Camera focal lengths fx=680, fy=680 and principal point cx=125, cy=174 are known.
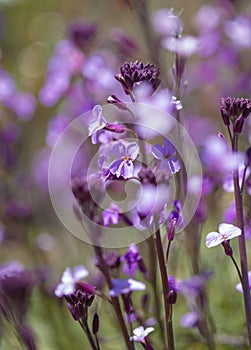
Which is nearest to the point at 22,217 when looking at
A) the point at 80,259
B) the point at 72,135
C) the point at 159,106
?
the point at 72,135

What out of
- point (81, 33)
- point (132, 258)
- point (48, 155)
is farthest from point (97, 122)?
point (48, 155)

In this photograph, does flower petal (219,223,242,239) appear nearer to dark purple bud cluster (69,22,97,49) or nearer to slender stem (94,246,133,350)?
slender stem (94,246,133,350)

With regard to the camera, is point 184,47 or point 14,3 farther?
point 14,3

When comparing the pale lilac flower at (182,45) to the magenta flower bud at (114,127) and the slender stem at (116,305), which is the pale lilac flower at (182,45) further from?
the slender stem at (116,305)

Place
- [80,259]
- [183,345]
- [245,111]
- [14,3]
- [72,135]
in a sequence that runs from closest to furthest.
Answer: [245,111]
[183,345]
[72,135]
[80,259]
[14,3]

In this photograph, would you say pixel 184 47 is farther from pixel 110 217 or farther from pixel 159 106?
pixel 110 217

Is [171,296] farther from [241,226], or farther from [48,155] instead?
[48,155]

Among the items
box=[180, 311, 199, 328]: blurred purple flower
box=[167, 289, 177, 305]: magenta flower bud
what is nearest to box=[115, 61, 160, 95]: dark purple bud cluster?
box=[167, 289, 177, 305]: magenta flower bud
